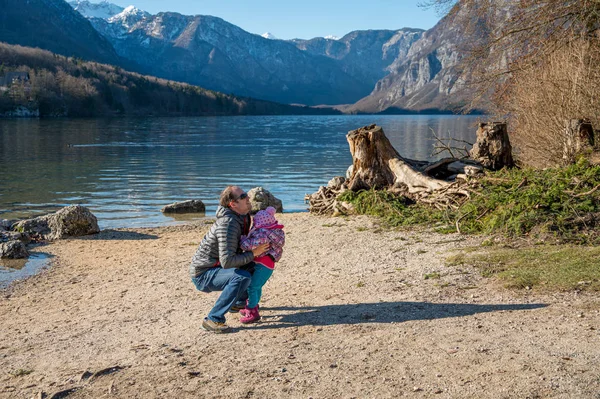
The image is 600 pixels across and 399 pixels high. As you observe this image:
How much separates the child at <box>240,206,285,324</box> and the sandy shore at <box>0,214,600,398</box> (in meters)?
0.26

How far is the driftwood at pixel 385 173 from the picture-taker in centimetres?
1502

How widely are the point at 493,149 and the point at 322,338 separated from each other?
1083 cm

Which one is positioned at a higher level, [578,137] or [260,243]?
[578,137]

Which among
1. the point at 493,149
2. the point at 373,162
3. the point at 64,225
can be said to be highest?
the point at 493,149

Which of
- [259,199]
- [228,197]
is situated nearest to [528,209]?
[228,197]

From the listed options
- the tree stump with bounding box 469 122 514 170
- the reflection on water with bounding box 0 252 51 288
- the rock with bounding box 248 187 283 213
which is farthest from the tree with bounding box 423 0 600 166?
the reflection on water with bounding box 0 252 51 288

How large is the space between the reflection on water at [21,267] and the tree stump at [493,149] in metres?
11.0

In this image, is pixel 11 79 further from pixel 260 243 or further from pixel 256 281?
pixel 260 243

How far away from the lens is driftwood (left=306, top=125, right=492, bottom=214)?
15016mm

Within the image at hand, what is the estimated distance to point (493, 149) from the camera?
1583 cm

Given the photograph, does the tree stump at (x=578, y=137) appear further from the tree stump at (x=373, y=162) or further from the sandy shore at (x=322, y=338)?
the sandy shore at (x=322, y=338)

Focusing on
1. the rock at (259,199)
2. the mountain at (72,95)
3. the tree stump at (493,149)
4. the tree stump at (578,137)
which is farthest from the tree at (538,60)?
the mountain at (72,95)

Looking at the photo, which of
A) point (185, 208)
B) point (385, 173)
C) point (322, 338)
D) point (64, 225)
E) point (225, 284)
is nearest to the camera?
point (322, 338)

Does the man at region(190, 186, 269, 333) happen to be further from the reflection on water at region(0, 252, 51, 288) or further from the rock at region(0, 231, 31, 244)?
the rock at region(0, 231, 31, 244)
